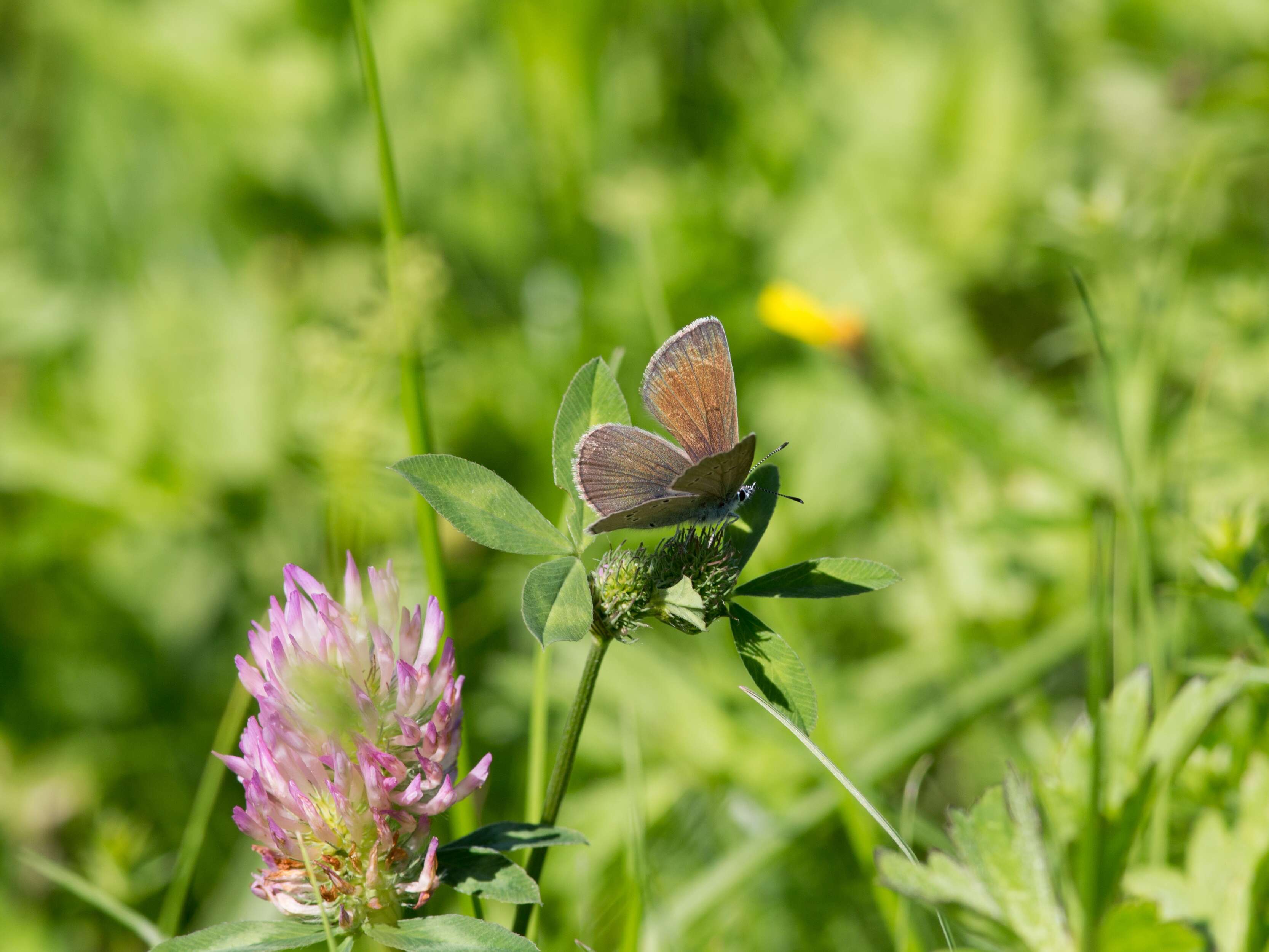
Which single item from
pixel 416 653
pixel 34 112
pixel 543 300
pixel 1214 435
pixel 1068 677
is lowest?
pixel 1068 677

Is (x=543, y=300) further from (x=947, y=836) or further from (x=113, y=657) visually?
(x=947, y=836)

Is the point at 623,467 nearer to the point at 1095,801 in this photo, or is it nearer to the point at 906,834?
the point at 1095,801

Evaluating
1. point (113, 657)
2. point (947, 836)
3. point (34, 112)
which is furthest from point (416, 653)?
point (34, 112)

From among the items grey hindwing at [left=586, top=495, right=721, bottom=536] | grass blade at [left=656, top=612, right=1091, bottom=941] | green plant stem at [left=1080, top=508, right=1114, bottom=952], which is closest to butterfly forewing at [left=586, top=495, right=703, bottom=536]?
grey hindwing at [left=586, top=495, right=721, bottom=536]

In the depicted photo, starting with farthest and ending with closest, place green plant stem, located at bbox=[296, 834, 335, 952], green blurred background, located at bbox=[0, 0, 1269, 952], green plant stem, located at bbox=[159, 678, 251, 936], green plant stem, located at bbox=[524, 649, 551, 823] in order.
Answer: green blurred background, located at bbox=[0, 0, 1269, 952] < green plant stem, located at bbox=[159, 678, 251, 936] < green plant stem, located at bbox=[524, 649, 551, 823] < green plant stem, located at bbox=[296, 834, 335, 952]

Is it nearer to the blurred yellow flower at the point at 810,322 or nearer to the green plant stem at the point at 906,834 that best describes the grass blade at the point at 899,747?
the green plant stem at the point at 906,834

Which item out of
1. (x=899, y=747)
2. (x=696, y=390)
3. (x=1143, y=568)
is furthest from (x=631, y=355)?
(x=696, y=390)

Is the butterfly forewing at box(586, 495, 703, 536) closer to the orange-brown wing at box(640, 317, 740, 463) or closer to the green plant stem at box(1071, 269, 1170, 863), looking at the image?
the orange-brown wing at box(640, 317, 740, 463)
